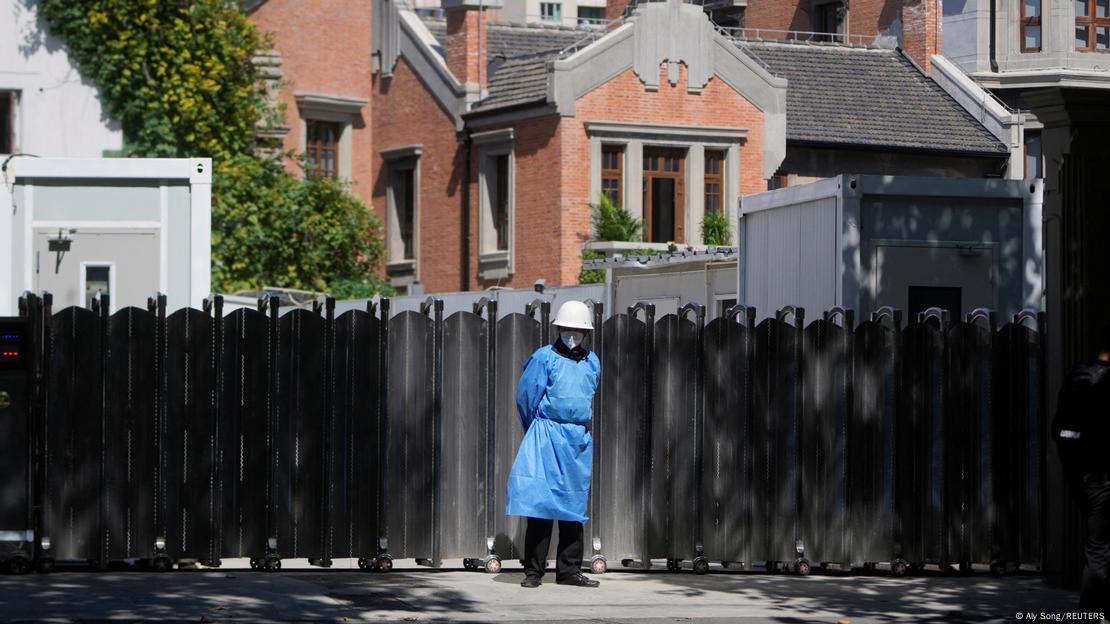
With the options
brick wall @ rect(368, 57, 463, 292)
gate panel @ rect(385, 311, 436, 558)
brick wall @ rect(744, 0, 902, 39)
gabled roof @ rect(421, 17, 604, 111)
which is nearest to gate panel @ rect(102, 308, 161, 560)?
gate panel @ rect(385, 311, 436, 558)

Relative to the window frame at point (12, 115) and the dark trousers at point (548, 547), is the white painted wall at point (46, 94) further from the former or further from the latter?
the dark trousers at point (548, 547)

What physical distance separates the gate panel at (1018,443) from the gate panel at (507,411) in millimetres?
3629

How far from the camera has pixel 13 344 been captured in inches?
532

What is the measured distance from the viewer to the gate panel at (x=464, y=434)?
1427 cm

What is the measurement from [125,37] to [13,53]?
2.12 metres

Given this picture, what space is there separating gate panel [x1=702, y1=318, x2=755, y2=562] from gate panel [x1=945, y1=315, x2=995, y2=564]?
1.59 m

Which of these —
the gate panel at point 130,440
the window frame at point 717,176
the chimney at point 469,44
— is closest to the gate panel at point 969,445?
the gate panel at point 130,440

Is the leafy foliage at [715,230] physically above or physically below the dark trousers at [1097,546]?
above

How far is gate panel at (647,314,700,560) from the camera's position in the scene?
14555mm

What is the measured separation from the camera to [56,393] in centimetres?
1362

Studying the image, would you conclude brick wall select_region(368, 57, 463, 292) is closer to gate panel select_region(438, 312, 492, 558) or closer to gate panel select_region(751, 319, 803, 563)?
gate panel select_region(751, 319, 803, 563)

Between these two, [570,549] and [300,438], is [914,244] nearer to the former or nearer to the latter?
A: [570,549]

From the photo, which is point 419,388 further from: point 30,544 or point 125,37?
point 125,37

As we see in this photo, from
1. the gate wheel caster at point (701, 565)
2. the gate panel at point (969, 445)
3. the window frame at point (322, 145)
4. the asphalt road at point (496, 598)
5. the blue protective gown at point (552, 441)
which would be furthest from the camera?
the window frame at point (322, 145)
